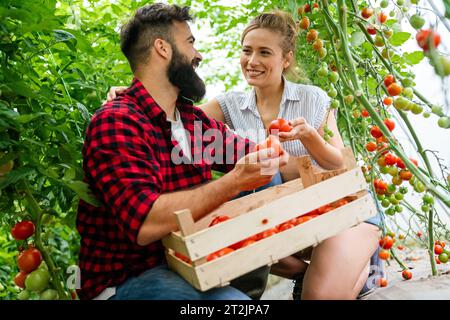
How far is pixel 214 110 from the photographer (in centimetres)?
221

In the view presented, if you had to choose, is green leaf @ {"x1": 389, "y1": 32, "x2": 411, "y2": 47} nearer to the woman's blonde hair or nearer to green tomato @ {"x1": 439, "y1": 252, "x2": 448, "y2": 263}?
the woman's blonde hair

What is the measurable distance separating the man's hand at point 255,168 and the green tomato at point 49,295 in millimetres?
689

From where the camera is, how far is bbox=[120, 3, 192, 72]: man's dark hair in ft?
5.33

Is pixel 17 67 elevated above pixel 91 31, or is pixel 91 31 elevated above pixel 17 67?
pixel 91 31

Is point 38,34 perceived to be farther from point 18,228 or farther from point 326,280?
point 326,280

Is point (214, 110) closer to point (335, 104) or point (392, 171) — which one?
point (335, 104)

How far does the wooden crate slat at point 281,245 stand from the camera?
119 cm

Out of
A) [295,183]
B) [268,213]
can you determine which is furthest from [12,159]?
[295,183]

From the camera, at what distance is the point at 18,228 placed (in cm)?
158

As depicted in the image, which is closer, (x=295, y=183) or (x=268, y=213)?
(x=268, y=213)

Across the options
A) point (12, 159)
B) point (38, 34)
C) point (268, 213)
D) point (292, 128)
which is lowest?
point (268, 213)

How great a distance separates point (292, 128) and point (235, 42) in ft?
9.29

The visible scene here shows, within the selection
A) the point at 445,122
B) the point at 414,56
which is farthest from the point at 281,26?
the point at 445,122

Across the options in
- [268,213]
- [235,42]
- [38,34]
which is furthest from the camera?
[235,42]
